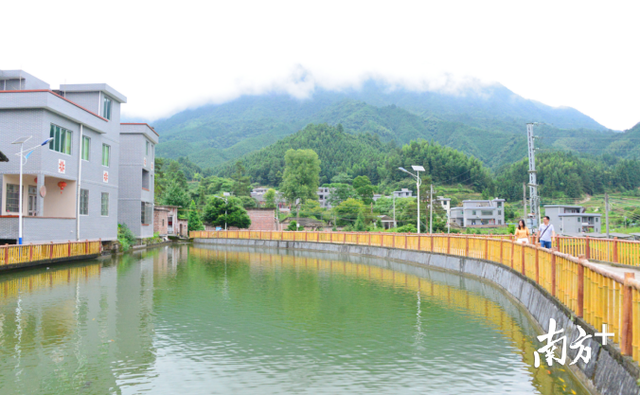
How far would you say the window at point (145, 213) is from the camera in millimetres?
48844

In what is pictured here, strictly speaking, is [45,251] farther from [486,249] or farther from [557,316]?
[557,316]

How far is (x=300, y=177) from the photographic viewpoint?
438 ft

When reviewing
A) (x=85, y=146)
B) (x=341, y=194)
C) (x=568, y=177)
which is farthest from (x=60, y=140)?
(x=568, y=177)

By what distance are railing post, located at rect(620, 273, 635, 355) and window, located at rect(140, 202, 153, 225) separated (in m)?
46.2

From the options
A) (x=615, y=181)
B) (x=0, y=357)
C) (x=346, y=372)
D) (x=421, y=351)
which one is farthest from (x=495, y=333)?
(x=615, y=181)

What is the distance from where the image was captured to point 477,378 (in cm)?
832

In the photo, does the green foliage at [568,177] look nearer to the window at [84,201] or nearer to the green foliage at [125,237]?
the green foliage at [125,237]

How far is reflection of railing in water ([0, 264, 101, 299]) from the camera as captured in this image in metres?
18.4

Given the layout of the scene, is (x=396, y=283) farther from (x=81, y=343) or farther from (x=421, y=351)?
(x=81, y=343)

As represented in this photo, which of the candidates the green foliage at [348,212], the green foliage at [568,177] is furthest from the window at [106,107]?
the green foliage at [568,177]

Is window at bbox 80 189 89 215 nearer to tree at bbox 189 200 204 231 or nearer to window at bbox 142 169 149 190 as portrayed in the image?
window at bbox 142 169 149 190

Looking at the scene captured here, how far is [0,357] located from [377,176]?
14419 centimetres

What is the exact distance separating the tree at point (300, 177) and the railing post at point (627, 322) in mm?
124593

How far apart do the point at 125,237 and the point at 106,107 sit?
10909mm
